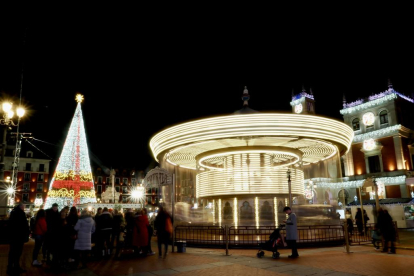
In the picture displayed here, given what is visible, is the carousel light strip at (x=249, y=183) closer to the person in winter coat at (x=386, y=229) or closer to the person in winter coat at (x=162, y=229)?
the person in winter coat at (x=386, y=229)

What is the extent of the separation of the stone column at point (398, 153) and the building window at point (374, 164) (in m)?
2.67

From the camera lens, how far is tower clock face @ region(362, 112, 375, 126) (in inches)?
1768

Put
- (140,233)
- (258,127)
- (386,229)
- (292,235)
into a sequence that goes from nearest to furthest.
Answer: (292,235) → (140,233) → (386,229) → (258,127)

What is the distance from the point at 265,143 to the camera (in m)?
17.9

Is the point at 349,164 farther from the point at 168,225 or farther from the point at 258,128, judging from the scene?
the point at 168,225

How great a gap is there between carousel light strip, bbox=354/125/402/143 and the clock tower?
14.2m

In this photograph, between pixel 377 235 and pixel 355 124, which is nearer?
pixel 377 235

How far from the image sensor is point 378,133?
43.9 metres

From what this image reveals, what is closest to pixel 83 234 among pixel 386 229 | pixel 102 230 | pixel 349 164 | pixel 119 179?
pixel 102 230

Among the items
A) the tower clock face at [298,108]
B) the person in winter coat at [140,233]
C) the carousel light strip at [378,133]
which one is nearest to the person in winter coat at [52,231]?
the person in winter coat at [140,233]

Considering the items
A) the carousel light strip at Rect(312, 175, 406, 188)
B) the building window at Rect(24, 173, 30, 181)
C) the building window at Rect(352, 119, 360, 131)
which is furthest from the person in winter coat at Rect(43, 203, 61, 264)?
the building window at Rect(24, 173, 30, 181)

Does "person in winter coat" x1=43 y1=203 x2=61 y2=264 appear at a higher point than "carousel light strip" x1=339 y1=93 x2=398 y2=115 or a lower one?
lower

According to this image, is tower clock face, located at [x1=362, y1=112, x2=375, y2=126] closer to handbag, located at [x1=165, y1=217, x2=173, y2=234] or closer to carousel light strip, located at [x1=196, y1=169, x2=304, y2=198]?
carousel light strip, located at [x1=196, y1=169, x2=304, y2=198]

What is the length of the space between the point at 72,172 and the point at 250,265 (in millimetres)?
28725
